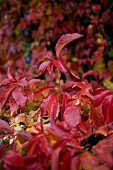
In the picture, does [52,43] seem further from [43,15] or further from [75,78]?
[75,78]

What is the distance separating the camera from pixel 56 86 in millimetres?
1337

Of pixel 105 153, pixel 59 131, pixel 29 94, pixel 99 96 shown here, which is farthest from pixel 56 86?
pixel 105 153

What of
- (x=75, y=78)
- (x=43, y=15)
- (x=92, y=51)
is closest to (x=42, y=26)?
(x=43, y=15)

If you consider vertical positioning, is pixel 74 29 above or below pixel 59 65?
above

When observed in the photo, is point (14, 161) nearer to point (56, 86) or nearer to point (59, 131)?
point (59, 131)

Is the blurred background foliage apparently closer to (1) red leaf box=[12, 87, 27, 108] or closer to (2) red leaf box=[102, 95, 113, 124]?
(1) red leaf box=[12, 87, 27, 108]

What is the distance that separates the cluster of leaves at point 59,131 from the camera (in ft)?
2.72

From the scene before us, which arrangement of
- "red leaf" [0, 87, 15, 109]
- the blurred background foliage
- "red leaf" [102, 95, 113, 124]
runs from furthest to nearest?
the blurred background foliage → "red leaf" [0, 87, 15, 109] → "red leaf" [102, 95, 113, 124]

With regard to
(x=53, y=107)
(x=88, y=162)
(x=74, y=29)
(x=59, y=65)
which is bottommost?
(x=88, y=162)

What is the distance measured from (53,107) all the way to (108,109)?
0.21 metres

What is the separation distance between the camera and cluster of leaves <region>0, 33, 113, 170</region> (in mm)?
828

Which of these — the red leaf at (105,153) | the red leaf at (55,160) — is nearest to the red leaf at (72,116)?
the red leaf at (105,153)

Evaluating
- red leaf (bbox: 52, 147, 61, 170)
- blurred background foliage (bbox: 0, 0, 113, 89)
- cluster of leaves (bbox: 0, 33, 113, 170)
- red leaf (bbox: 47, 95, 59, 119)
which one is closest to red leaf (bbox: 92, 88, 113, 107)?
cluster of leaves (bbox: 0, 33, 113, 170)

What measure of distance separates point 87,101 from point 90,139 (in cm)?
14
